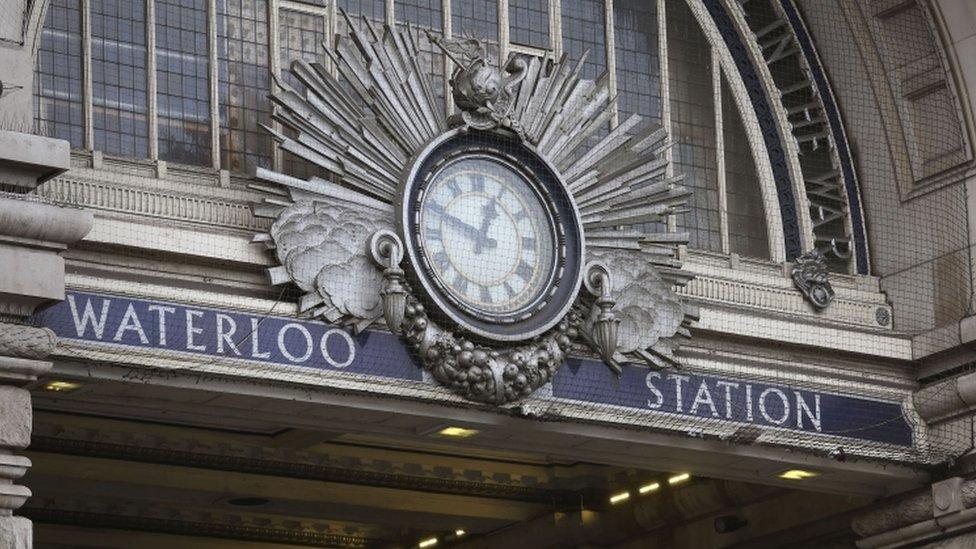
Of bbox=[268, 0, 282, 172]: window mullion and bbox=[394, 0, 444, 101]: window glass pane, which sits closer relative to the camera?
bbox=[268, 0, 282, 172]: window mullion

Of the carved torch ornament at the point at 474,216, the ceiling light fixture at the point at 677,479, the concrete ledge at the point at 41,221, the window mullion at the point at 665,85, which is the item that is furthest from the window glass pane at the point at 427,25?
the ceiling light fixture at the point at 677,479

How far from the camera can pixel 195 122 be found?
728 inches

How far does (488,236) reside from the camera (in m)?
18.5

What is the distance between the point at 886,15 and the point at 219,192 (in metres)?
6.55

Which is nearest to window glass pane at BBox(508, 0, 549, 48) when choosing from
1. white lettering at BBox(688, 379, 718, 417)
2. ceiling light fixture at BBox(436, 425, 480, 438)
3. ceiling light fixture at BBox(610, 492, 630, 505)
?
white lettering at BBox(688, 379, 718, 417)

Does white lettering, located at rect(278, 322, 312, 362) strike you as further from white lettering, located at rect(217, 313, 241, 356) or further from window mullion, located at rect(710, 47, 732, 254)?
window mullion, located at rect(710, 47, 732, 254)

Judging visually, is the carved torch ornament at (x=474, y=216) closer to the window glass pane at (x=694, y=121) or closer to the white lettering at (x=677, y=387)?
the white lettering at (x=677, y=387)

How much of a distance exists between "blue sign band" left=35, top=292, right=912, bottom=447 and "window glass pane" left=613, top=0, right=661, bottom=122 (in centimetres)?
267

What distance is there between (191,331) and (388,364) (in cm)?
164

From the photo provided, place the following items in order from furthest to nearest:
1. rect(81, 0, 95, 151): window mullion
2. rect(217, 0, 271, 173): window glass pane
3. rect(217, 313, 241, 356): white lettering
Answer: rect(217, 0, 271, 173): window glass pane → rect(81, 0, 95, 151): window mullion → rect(217, 313, 241, 356): white lettering

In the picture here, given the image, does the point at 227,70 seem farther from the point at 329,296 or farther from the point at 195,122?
the point at 329,296

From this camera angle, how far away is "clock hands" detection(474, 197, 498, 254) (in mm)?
18484

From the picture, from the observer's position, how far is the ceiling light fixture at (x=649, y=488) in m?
22.3

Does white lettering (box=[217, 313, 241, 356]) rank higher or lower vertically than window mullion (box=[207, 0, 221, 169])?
lower
